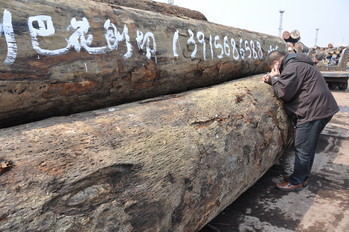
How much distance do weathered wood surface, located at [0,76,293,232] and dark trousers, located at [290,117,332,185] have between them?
0.76m

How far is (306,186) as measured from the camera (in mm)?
3211

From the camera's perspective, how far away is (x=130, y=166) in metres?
1.59

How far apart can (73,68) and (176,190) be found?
1050 mm

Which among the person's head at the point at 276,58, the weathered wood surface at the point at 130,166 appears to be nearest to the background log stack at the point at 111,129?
the weathered wood surface at the point at 130,166

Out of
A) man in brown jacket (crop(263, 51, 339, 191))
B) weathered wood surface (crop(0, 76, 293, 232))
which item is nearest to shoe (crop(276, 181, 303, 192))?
man in brown jacket (crop(263, 51, 339, 191))

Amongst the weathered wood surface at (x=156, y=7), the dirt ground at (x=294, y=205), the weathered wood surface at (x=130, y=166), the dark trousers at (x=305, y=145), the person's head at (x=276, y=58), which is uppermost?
the weathered wood surface at (x=156, y=7)

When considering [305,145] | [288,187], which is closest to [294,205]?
[288,187]

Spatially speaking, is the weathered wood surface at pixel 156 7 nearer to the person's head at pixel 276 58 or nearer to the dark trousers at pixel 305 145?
the person's head at pixel 276 58

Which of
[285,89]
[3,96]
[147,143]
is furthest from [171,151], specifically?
[285,89]

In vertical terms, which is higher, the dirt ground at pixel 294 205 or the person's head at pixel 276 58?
the person's head at pixel 276 58

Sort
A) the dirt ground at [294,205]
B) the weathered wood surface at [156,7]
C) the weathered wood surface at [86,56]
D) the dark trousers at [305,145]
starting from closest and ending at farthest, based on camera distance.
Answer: the weathered wood surface at [86,56]
the dirt ground at [294,205]
the weathered wood surface at [156,7]
the dark trousers at [305,145]

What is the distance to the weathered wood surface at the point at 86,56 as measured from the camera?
165 centimetres

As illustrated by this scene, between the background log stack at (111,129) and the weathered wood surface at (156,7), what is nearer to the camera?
the background log stack at (111,129)

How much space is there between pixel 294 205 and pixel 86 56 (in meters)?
2.40
